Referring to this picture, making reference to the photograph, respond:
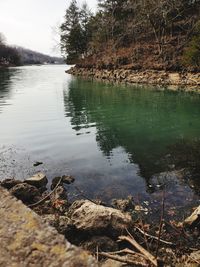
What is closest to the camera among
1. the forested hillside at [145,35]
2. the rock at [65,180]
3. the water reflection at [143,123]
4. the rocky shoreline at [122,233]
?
the rocky shoreline at [122,233]

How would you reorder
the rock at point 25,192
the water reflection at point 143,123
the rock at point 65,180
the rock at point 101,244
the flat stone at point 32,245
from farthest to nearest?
the water reflection at point 143,123
the rock at point 65,180
the rock at point 25,192
the rock at point 101,244
the flat stone at point 32,245

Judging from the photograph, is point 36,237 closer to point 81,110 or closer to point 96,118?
point 96,118

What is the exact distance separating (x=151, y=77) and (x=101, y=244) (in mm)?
37376

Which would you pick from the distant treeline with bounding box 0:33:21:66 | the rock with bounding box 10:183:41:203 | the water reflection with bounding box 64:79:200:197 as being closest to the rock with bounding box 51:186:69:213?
the rock with bounding box 10:183:41:203

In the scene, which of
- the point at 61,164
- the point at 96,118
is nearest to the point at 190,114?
the point at 96,118

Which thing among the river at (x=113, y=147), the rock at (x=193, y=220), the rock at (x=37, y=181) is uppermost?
the rock at (x=193, y=220)

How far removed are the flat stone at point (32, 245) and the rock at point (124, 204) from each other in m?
5.98

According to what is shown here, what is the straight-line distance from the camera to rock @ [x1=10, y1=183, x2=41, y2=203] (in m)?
8.37

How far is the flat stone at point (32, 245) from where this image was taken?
185 cm

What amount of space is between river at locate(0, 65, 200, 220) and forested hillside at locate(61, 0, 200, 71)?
1985 cm

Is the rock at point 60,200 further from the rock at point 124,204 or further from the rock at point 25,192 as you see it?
the rock at point 124,204

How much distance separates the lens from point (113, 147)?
1383cm

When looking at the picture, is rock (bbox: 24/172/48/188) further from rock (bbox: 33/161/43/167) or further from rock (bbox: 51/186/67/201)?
rock (bbox: 33/161/43/167)

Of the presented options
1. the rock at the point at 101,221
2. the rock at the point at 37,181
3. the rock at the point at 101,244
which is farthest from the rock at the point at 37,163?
the rock at the point at 101,244
